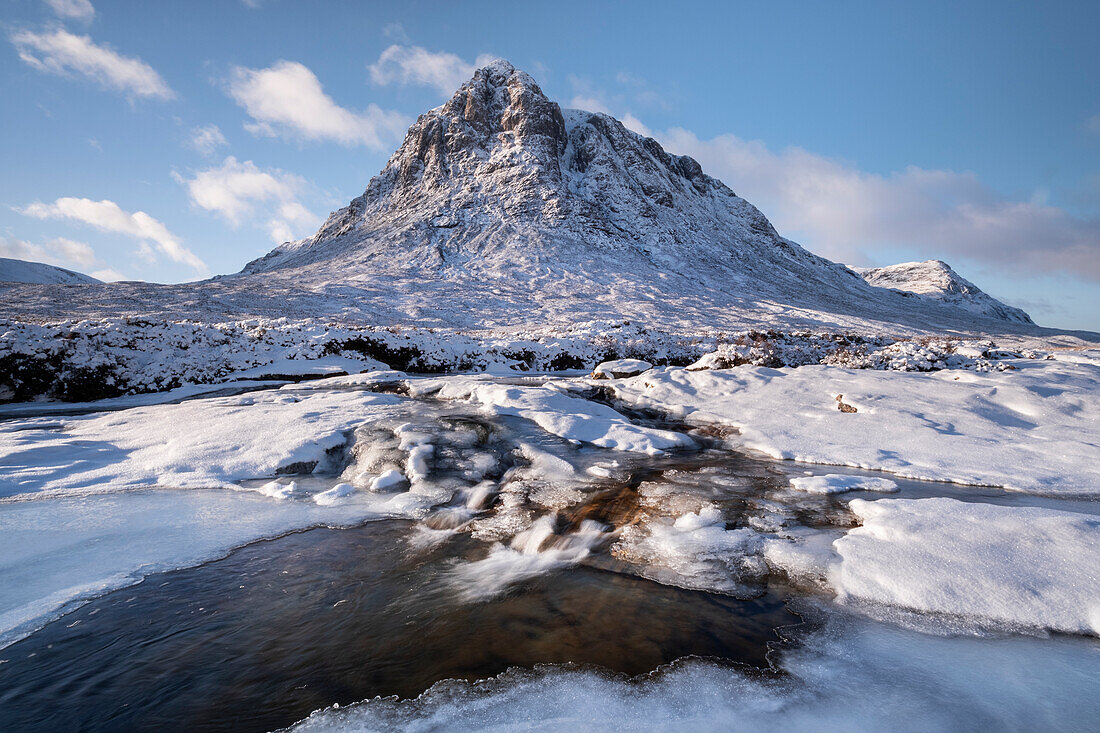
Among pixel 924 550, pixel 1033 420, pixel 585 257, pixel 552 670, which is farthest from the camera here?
pixel 585 257

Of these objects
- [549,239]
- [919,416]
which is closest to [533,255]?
[549,239]

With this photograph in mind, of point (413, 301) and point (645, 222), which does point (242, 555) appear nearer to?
point (413, 301)

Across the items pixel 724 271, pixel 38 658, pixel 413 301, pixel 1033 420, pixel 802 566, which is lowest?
pixel 38 658

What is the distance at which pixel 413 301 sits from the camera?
46.5 m

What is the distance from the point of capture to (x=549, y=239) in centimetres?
6531

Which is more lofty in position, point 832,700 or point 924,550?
point 924,550

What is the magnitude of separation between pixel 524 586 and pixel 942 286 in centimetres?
13673

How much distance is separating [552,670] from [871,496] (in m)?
4.91

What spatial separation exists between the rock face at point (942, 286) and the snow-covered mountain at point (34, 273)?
148 meters

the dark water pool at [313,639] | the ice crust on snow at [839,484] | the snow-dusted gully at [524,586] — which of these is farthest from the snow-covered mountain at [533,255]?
the dark water pool at [313,639]

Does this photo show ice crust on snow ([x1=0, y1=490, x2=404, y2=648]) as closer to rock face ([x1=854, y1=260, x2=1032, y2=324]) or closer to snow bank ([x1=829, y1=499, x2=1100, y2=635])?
snow bank ([x1=829, y1=499, x2=1100, y2=635])

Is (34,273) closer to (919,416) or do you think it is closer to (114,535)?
(114,535)

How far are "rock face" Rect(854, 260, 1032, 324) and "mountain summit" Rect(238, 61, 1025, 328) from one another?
23.1m

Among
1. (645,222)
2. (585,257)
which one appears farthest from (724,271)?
(585,257)
